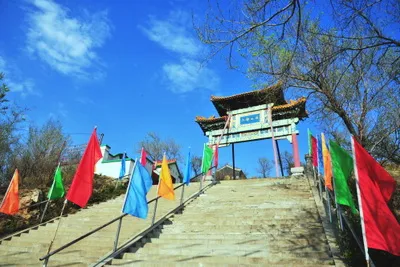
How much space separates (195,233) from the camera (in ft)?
25.3

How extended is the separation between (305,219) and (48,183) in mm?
12580

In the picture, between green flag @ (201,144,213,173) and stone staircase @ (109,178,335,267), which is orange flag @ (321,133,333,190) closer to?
stone staircase @ (109,178,335,267)

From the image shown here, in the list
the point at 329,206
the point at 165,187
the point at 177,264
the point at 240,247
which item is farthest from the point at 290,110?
the point at 177,264

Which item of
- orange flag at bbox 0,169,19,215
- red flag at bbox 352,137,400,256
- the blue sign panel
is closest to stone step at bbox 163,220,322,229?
red flag at bbox 352,137,400,256

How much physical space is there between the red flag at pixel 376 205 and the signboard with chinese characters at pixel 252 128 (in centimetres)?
1308

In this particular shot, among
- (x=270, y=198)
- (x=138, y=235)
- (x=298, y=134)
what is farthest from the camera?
(x=298, y=134)

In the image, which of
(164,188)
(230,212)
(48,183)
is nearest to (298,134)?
(230,212)

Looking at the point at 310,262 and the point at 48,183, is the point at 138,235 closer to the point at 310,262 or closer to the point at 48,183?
the point at 310,262

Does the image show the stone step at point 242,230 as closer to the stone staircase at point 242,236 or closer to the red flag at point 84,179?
the stone staircase at point 242,236

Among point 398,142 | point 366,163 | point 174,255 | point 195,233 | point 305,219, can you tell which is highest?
point 398,142

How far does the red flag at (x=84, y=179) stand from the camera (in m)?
6.32

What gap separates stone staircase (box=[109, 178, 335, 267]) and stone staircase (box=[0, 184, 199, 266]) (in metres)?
0.83

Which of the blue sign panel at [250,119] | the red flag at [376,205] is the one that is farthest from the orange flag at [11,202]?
the blue sign panel at [250,119]

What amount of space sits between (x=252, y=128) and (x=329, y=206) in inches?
464
